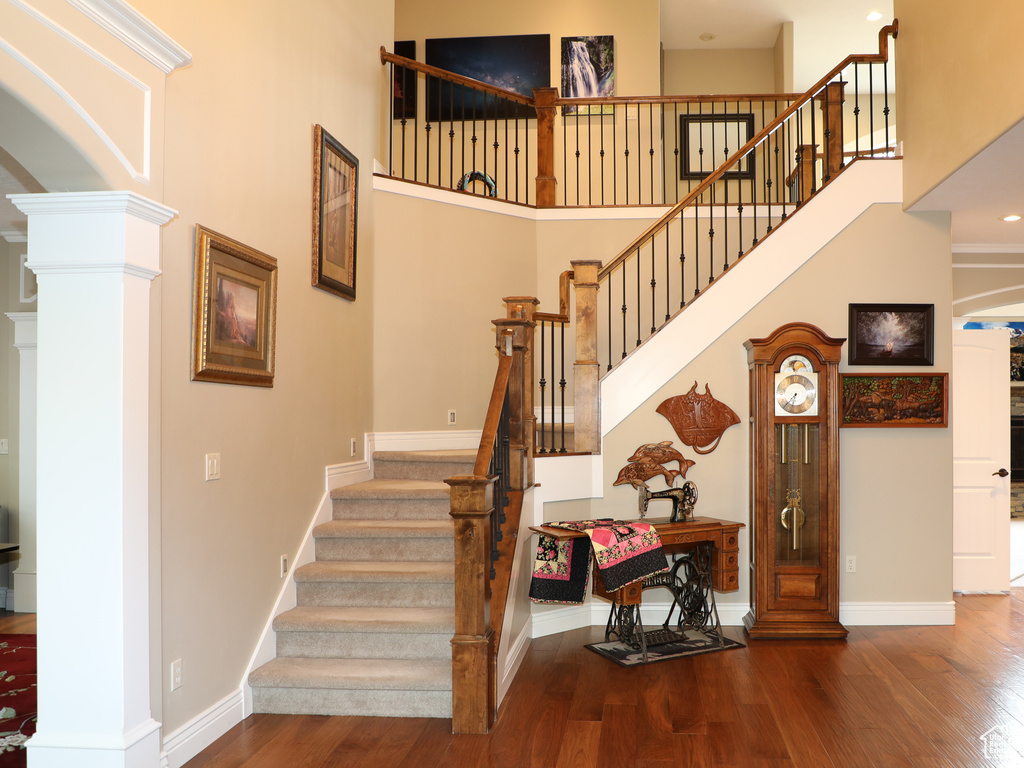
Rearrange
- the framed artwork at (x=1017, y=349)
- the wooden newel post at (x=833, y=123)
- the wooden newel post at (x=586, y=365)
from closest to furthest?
the wooden newel post at (x=586, y=365) → the wooden newel post at (x=833, y=123) → the framed artwork at (x=1017, y=349)

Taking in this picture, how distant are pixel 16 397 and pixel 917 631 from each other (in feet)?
22.0

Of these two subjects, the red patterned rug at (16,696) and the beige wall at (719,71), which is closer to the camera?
the red patterned rug at (16,696)

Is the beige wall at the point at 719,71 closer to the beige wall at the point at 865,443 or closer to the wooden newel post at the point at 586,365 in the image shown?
the beige wall at the point at 865,443

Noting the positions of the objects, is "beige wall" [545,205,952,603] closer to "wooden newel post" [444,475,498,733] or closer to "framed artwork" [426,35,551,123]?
"wooden newel post" [444,475,498,733]

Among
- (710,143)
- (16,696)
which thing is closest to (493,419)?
(16,696)

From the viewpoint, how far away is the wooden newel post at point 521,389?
4.90 metres

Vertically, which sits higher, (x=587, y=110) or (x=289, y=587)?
(x=587, y=110)

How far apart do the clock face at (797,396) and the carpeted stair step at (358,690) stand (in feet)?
9.06

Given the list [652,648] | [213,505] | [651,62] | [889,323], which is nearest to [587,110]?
[651,62]

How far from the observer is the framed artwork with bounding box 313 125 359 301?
4909 mm

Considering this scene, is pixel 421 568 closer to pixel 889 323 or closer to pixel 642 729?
pixel 642 729

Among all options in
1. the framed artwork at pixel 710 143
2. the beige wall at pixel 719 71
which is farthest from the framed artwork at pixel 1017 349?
the framed artwork at pixel 710 143

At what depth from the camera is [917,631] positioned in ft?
17.8

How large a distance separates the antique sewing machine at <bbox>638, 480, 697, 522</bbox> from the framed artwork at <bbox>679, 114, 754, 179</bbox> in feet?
15.4
